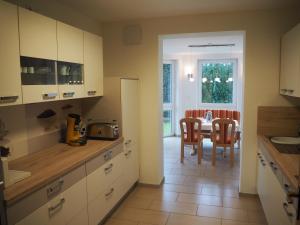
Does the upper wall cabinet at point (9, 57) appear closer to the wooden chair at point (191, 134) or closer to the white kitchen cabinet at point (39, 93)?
the white kitchen cabinet at point (39, 93)

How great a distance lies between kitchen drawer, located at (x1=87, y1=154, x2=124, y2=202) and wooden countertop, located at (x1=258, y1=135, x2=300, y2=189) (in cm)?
161

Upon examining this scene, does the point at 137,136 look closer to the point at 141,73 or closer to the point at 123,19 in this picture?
the point at 141,73

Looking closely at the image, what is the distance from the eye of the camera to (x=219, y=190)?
12.1 ft

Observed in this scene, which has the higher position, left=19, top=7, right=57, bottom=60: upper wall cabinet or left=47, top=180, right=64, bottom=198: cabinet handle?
left=19, top=7, right=57, bottom=60: upper wall cabinet

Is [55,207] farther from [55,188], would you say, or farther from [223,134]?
[223,134]

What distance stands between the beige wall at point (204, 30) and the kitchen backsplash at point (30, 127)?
43.0 inches

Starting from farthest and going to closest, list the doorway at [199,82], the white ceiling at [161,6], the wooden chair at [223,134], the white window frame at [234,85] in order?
the white window frame at [234,85] < the doorway at [199,82] < the wooden chair at [223,134] < the white ceiling at [161,6]

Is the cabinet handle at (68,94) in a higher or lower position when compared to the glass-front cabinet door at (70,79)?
lower

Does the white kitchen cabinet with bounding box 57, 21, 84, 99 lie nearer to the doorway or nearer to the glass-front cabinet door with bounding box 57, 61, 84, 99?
the glass-front cabinet door with bounding box 57, 61, 84, 99

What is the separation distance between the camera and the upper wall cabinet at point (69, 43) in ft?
7.65

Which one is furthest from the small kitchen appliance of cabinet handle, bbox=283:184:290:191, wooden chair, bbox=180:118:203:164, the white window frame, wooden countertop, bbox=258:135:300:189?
the white window frame

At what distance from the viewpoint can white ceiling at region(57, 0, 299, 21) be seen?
282 centimetres

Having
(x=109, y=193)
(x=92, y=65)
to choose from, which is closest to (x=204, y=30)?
(x=92, y=65)

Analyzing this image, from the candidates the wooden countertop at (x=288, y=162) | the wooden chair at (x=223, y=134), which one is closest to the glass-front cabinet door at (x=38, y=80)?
the wooden countertop at (x=288, y=162)
